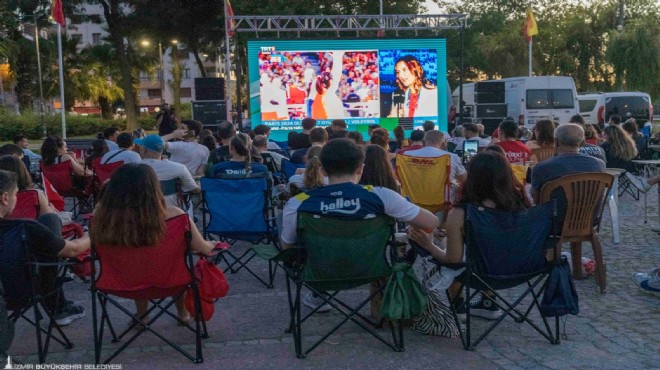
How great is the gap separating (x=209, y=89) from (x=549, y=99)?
1096 cm

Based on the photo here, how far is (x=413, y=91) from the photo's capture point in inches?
698

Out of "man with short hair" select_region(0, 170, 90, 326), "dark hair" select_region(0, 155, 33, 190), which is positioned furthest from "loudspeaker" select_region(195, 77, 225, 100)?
"man with short hair" select_region(0, 170, 90, 326)

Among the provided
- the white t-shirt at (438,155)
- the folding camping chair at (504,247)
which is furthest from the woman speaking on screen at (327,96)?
the folding camping chair at (504,247)

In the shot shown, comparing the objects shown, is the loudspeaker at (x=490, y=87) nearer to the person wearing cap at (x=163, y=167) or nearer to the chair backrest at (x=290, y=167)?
the chair backrest at (x=290, y=167)

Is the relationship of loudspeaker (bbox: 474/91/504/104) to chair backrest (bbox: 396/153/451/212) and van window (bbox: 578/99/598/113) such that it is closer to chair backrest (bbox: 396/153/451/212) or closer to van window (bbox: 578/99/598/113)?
van window (bbox: 578/99/598/113)

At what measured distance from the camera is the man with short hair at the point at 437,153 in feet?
22.6

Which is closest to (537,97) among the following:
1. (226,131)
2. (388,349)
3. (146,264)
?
(226,131)

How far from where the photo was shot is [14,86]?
4309cm

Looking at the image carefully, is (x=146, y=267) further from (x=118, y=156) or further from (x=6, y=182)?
(x=118, y=156)

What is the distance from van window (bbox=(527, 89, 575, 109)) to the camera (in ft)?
73.8

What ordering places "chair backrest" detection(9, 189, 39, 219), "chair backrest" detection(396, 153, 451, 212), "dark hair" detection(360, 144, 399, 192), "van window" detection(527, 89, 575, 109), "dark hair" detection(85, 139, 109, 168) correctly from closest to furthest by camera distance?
"chair backrest" detection(9, 189, 39, 219), "dark hair" detection(360, 144, 399, 192), "chair backrest" detection(396, 153, 451, 212), "dark hair" detection(85, 139, 109, 168), "van window" detection(527, 89, 575, 109)

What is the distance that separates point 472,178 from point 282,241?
1263mm

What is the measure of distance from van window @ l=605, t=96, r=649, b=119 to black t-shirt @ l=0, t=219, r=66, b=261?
23.0 metres

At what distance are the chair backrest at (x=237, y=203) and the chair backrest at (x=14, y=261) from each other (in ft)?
7.56
